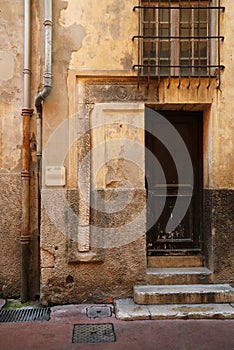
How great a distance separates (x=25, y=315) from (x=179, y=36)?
4.46m

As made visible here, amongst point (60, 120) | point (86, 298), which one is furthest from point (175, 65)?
point (86, 298)

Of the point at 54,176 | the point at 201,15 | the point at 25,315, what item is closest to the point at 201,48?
the point at 201,15

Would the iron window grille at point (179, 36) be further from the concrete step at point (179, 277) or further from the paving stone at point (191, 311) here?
the paving stone at point (191, 311)

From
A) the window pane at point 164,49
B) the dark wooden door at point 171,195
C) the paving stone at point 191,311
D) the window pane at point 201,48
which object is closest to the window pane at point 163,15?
the window pane at point 164,49

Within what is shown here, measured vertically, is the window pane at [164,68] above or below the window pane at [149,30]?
below

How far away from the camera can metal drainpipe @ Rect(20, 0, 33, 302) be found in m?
5.08

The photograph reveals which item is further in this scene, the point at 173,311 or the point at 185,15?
the point at 185,15

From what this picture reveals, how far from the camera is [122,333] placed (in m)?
3.98

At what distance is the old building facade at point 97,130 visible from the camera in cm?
487

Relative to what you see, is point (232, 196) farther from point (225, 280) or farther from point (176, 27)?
point (176, 27)

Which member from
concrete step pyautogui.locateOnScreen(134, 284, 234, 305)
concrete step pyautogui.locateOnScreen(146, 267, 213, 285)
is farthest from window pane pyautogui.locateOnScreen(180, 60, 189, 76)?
concrete step pyautogui.locateOnScreen(134, 284, 234, 305)

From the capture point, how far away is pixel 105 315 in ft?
14.7

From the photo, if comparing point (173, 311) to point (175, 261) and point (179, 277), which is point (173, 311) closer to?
point (179, 277)

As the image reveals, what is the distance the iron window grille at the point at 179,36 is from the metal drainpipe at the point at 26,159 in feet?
5.44
